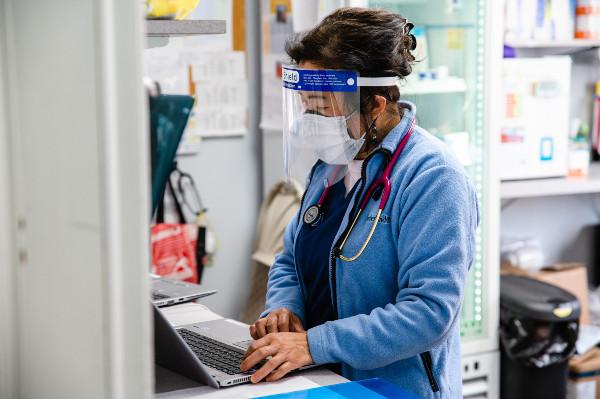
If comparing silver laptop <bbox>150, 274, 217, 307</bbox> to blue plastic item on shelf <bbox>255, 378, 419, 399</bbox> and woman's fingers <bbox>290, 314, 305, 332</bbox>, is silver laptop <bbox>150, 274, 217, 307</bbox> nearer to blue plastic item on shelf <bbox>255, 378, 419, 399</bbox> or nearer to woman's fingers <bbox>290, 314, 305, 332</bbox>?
woman's fingers <bbox>290, 314, 305, 332</bbox>

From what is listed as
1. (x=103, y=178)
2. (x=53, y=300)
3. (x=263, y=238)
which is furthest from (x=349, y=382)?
(x=263, y=238)

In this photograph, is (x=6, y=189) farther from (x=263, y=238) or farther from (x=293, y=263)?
(x=263, y=238)

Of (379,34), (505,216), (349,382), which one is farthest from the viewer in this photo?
(505,216)

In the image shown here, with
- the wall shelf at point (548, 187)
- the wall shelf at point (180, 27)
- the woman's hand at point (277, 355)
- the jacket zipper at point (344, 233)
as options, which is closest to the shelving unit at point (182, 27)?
the wall shelf at point (180, 27)

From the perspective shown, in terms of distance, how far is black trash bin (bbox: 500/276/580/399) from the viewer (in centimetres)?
342

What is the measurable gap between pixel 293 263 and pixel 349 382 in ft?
1.56

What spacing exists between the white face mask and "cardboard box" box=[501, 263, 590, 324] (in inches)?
85.5

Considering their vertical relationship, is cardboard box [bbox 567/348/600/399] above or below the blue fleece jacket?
below

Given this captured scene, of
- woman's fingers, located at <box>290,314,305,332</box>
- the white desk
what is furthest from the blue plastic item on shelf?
woman's fingers, located at <box>290,314,305,332</box>

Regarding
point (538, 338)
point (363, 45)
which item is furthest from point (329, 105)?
point (538, 338)

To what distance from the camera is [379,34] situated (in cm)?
182

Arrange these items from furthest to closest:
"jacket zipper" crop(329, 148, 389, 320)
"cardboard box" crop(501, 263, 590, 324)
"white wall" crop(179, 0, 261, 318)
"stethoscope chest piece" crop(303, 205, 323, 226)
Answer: "white wall" crop(179, 0, 261, 318), "cardboard box" crop(501, 263, 590, 324), "stethoscope chest piece" crop(303, 205, 323, 226), "jacket zipper" crop(329, 148, 389, 320)

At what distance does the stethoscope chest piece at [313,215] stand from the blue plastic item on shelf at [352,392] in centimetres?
40

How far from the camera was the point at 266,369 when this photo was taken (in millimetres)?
1662
